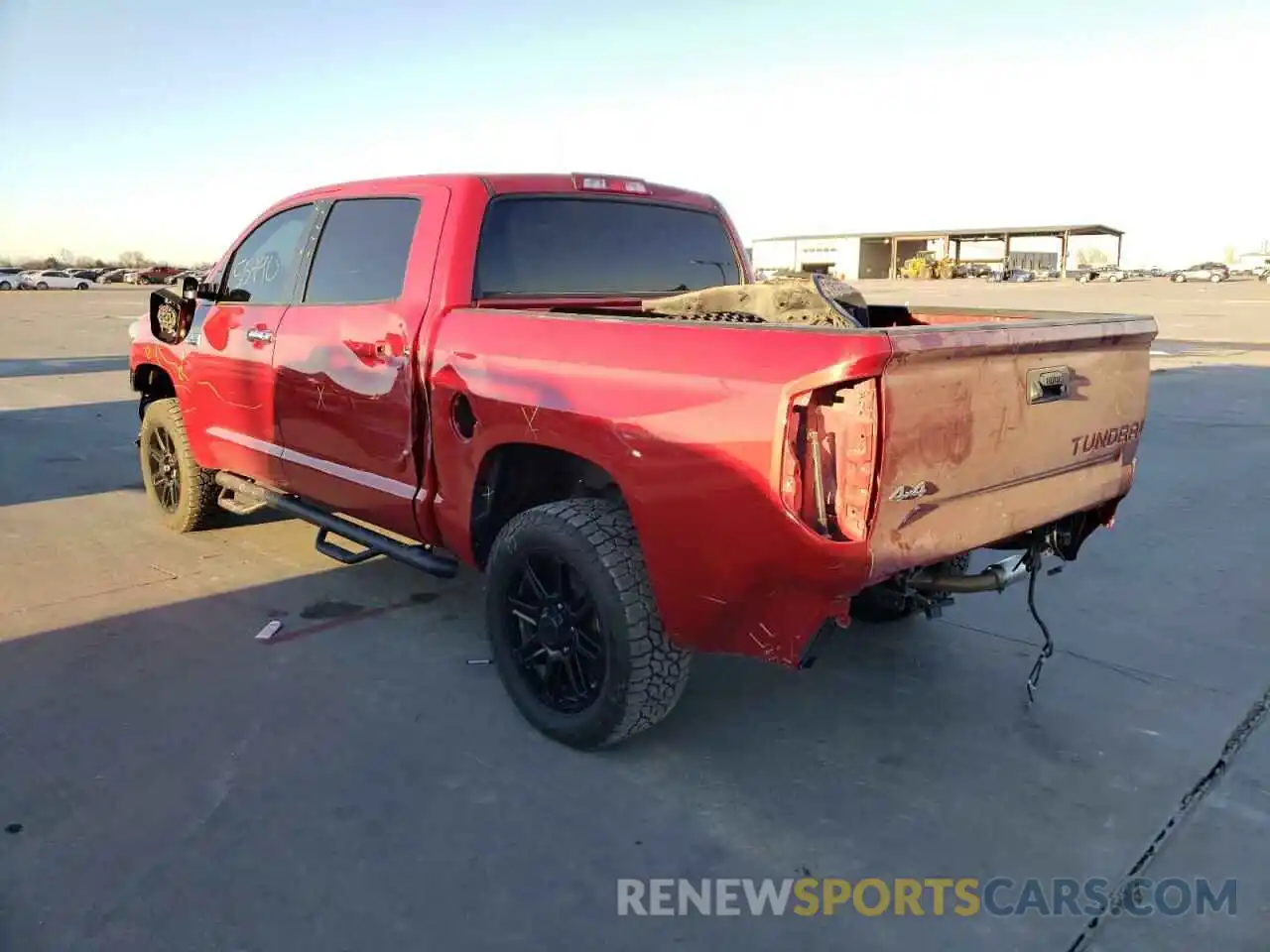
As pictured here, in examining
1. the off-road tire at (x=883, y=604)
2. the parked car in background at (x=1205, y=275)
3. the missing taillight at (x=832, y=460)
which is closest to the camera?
the missing taillight at (x=832, y=460)

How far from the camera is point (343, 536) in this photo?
4.38 meters

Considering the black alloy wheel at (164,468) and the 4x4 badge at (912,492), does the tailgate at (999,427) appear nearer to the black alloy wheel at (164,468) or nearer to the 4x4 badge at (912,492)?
the 4x4 badge at (912,492)

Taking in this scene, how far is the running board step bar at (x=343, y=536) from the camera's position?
4.05 m

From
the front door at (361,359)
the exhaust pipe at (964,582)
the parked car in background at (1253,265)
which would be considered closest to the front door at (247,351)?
the front door at (361,359)

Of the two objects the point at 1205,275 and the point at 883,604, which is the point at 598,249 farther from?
the point at 1205,275

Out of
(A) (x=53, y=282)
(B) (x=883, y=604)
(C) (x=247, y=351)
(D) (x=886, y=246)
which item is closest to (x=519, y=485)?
(B) (x=883, y=604)

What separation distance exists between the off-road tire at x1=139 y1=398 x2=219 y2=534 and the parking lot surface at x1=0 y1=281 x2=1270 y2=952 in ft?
1.77

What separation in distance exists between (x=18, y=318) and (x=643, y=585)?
3136 centimetres

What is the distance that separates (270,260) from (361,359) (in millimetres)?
1348

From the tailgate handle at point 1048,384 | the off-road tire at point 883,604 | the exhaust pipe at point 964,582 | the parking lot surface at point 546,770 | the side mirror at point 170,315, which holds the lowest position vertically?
the parking lot surface at point 546,770

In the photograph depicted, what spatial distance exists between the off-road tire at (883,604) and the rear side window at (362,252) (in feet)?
7.43

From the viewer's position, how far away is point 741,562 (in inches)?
109

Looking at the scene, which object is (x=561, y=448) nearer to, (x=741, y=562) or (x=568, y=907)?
(x=741, y=562)

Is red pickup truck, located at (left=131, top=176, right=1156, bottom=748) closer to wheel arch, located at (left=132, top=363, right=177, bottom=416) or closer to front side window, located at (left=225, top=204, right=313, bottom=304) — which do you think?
front side window, located at (left=225, top=204, right=313, bottom=304)
